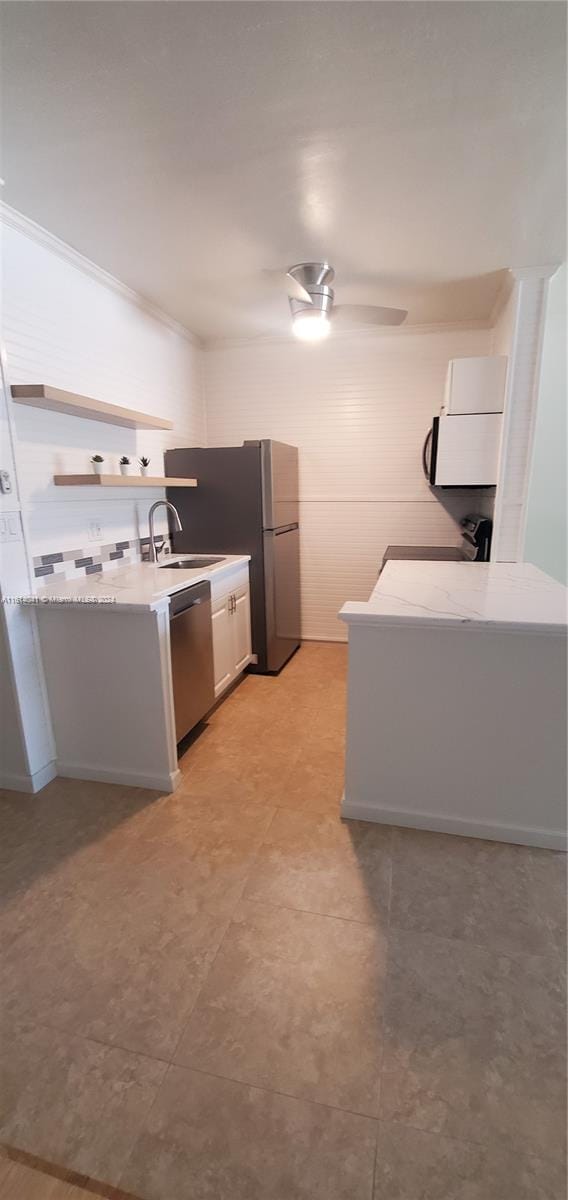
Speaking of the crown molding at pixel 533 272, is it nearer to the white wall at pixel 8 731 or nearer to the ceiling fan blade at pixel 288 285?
the ceiling fan blade at pixel 288 285

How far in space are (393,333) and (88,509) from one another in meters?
2.77

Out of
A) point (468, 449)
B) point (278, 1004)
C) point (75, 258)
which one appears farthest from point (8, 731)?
point (468, 449)

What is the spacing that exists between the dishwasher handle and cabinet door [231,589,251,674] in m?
0.56

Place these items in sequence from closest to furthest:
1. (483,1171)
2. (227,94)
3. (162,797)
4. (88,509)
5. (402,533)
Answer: (483,1171)
(227,94)
(162,797)
(88,509)
(402,533)

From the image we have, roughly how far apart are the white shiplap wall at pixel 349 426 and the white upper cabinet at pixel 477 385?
84cm

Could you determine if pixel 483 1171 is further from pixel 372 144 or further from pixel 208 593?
pixel 372 144

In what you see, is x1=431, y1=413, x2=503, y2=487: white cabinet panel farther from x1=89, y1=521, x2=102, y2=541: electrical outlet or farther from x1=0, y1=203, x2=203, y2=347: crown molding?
x1=89, y1=521, x2=102, y2=541: electrical outlet

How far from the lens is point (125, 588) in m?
2.45

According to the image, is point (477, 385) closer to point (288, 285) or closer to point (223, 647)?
point (288, 285)

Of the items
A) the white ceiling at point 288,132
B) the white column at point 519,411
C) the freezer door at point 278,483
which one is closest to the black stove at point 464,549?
the white column at point 519,411

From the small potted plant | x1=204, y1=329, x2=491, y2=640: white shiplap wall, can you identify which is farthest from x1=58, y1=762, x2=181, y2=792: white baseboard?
x1=204, y1=329, x2=491, y2=640: white shiplap wall

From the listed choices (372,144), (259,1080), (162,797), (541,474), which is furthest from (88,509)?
(541,474)

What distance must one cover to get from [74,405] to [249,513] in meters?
1.44

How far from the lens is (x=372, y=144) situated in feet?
5.73
